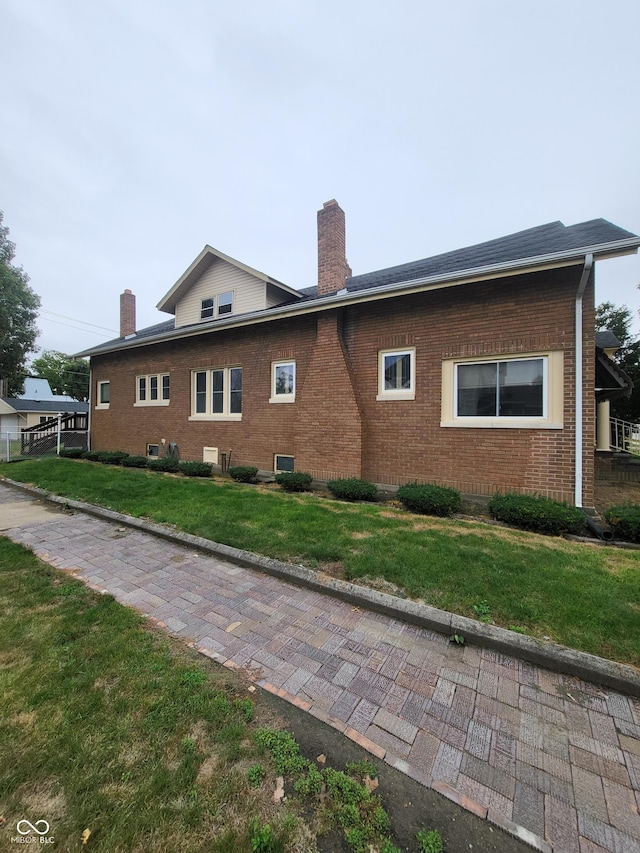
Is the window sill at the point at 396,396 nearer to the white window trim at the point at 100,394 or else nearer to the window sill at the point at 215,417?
the window sill at the point at 215,417

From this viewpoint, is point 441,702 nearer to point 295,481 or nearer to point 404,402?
point 295,481

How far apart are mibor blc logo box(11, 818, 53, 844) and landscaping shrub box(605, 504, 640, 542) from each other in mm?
6180

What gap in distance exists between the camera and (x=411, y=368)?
735cm

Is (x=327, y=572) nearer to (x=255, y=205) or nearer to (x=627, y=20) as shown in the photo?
(x=627, y=20)

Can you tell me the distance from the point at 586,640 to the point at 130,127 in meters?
18.8

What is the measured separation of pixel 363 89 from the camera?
34.5ft

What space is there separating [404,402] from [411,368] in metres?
0.75

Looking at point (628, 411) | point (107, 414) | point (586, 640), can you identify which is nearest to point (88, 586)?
point (586, 640)

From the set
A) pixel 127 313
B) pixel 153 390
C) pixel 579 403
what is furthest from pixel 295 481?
pixel 127 313

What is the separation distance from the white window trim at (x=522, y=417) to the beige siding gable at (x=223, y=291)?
19.9 ft

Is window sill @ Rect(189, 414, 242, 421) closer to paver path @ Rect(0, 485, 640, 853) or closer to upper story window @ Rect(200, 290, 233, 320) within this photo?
upper story window @ Rect(200, 290, 233, 320)

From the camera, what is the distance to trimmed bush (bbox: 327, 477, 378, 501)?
675 centimetres

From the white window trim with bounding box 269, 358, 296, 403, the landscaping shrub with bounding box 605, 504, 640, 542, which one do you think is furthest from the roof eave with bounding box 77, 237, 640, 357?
the landscaping shrub with bounding box 605, 504, 640, 542

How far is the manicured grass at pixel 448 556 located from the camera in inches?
109
